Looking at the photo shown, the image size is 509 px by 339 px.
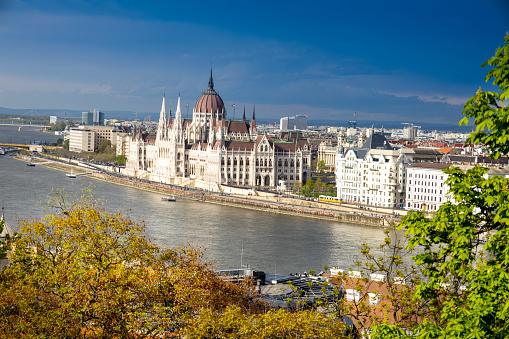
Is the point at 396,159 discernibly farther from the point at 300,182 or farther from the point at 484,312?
the point at 484,312

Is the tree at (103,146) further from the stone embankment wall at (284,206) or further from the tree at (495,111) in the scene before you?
the tree at (495,111)

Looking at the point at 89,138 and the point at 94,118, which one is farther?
the point at 94,118

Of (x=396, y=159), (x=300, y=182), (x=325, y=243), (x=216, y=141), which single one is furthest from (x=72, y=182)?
(x=325, y=243)

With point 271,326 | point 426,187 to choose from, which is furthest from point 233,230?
point 271,326

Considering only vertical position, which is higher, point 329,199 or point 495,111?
point 495,111

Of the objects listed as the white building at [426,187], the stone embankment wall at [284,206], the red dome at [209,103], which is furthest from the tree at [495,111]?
the red dome at [209,103]

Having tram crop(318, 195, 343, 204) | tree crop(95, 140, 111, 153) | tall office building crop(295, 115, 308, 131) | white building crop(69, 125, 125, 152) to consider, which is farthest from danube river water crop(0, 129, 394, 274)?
Result: tall office building crop(295, 115, 308, 131)

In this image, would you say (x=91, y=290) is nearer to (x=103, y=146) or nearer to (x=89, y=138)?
(x=103, y=146)
